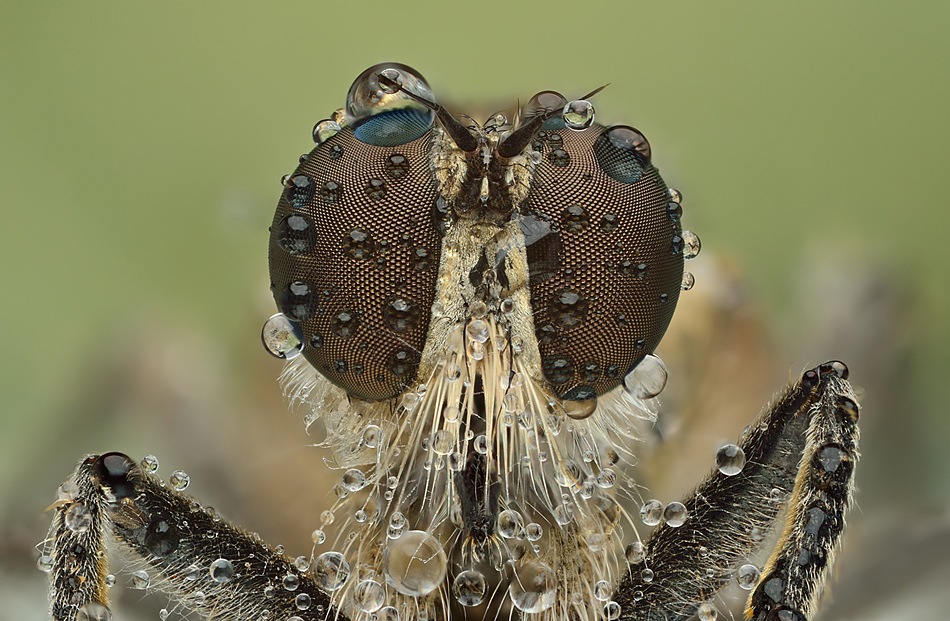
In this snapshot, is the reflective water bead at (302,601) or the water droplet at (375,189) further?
the reflective water bead at (302,601)

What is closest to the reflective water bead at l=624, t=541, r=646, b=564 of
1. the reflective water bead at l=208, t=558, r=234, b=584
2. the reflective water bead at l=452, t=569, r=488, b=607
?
the reflective water bead at l=452, t=569, r=488, b=607

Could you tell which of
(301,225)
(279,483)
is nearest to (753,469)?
(301,225)

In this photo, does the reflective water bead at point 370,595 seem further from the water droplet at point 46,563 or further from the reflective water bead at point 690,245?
the reflective water bead at point 690,245

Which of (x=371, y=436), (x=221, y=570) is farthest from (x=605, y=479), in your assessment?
(x=221, y=570)

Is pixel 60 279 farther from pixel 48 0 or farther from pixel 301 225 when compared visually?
pixel 301 225

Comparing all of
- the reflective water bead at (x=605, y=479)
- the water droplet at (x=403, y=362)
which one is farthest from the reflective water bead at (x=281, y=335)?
the reflective water bead at (x=605, y=479)

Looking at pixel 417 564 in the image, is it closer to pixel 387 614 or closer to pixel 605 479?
pixel 387 614

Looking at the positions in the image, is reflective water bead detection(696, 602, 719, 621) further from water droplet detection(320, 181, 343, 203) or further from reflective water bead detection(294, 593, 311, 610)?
water droplet detection(320, 181, 343, 203)
